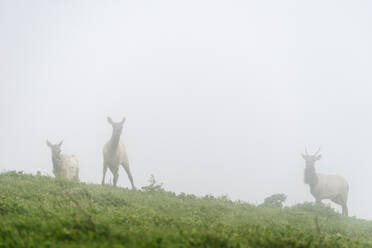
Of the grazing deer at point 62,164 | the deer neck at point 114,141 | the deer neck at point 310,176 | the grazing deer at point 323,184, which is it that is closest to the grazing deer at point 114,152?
the deer neck at point 114,141

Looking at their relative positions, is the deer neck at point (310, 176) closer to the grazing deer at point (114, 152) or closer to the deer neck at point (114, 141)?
the grazing deer at point (114, 152)

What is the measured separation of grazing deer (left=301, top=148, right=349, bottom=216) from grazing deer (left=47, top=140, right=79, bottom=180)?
1247 centimetres

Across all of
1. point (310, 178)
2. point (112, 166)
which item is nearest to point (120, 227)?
point (112, 166)

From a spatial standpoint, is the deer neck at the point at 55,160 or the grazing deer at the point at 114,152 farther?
the grazing deer at the point at 114,152

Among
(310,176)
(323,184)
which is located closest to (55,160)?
(310,176)

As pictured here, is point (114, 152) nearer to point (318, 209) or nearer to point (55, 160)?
point (55, 160)

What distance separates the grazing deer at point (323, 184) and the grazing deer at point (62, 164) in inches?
491

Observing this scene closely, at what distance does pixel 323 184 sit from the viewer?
83.9ft

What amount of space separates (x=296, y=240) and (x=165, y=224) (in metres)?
2.15

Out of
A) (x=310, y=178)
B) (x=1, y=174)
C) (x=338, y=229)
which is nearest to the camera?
(x=338, y=229)

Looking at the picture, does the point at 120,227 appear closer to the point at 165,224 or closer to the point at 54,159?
the point at 165,224

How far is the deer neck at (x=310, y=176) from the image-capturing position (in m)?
25.0

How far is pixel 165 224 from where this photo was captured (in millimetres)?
7105

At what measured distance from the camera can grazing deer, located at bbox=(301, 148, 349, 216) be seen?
82.1ft
